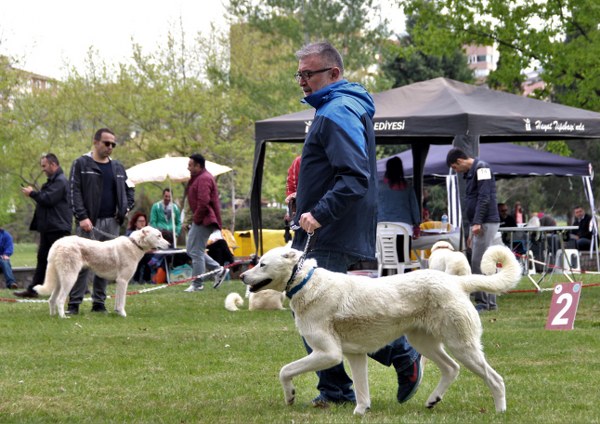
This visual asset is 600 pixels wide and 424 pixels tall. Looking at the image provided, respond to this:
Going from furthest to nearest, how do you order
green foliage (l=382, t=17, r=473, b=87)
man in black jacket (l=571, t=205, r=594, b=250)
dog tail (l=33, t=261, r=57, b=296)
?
green foliage (l=382, t=17, r=473, b=87) < man in black jacket (l=571, t=205, r=594, b=250) < dog tail (l=33, t=261, r=57, b=296)

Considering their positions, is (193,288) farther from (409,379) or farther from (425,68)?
(425,68)

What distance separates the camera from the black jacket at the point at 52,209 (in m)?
12.4

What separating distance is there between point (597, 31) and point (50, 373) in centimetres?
1381

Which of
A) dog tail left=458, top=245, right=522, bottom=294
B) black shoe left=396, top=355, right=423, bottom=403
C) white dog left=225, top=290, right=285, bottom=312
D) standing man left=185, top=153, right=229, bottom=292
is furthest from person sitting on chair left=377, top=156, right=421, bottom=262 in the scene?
black shoe left=396, top=355, right=423, bottom=403

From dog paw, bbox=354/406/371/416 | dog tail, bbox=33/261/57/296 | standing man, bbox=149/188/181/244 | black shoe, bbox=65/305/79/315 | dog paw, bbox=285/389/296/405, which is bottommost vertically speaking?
black shoe, bbox=65/305/79/315

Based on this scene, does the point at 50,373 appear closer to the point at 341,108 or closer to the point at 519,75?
Answer: the point at 341,108

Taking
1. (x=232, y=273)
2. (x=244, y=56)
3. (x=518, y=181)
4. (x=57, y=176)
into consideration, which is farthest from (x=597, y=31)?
(x=518, y=181)

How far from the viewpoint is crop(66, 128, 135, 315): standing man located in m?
10.6

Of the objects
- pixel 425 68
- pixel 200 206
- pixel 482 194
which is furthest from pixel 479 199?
pixel 425 68

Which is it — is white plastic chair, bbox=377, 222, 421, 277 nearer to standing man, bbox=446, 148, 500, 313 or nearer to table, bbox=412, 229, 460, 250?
table, bbox=412, 229, 460, 250

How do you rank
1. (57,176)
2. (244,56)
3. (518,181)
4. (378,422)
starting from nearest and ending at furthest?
(378,422), (57,176), (244,56), (518,181)

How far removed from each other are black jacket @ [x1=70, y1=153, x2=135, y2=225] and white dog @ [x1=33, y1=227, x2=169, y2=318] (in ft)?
1.13

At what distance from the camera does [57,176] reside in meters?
12.7

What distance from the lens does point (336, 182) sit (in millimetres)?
4965
